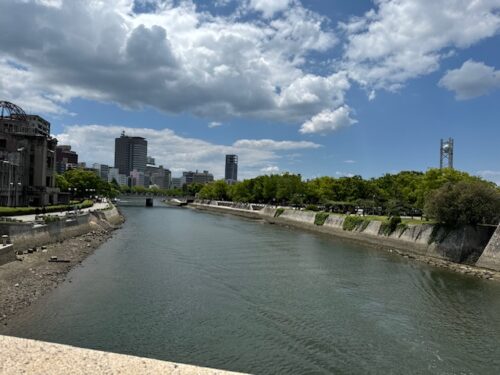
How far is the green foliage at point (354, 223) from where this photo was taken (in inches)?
2373

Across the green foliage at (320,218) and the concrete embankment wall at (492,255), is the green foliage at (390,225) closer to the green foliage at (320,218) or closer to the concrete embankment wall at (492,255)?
the concrete embankment wall at (492,255)

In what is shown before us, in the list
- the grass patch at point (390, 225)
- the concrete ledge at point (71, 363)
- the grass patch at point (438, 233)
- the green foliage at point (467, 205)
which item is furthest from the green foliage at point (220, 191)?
the concrete ledge at point (71, 363)

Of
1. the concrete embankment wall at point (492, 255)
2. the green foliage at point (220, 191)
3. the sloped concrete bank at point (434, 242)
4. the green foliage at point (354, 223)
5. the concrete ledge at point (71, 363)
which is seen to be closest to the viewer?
the concrete ledge at point (71, 363)

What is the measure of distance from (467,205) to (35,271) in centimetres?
3914

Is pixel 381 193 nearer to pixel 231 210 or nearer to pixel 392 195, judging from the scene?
pixel 392 195

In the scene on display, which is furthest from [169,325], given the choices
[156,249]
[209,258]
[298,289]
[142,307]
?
[156,249]

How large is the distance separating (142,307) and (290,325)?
8304 millimetres

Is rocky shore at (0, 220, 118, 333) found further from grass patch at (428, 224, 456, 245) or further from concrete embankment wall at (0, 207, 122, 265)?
grass patch at (428, 224, 456, 245)

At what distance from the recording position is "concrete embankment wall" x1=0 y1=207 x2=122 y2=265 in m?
33.4

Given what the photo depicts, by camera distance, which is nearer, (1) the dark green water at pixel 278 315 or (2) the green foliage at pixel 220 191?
(1) the dark green water at pixel 278 315

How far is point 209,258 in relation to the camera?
39375mm

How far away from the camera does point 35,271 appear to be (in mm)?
28672

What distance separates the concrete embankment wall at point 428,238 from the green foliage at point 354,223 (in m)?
0.34

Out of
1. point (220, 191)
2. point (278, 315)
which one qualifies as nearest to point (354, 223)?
point (278, 315)
